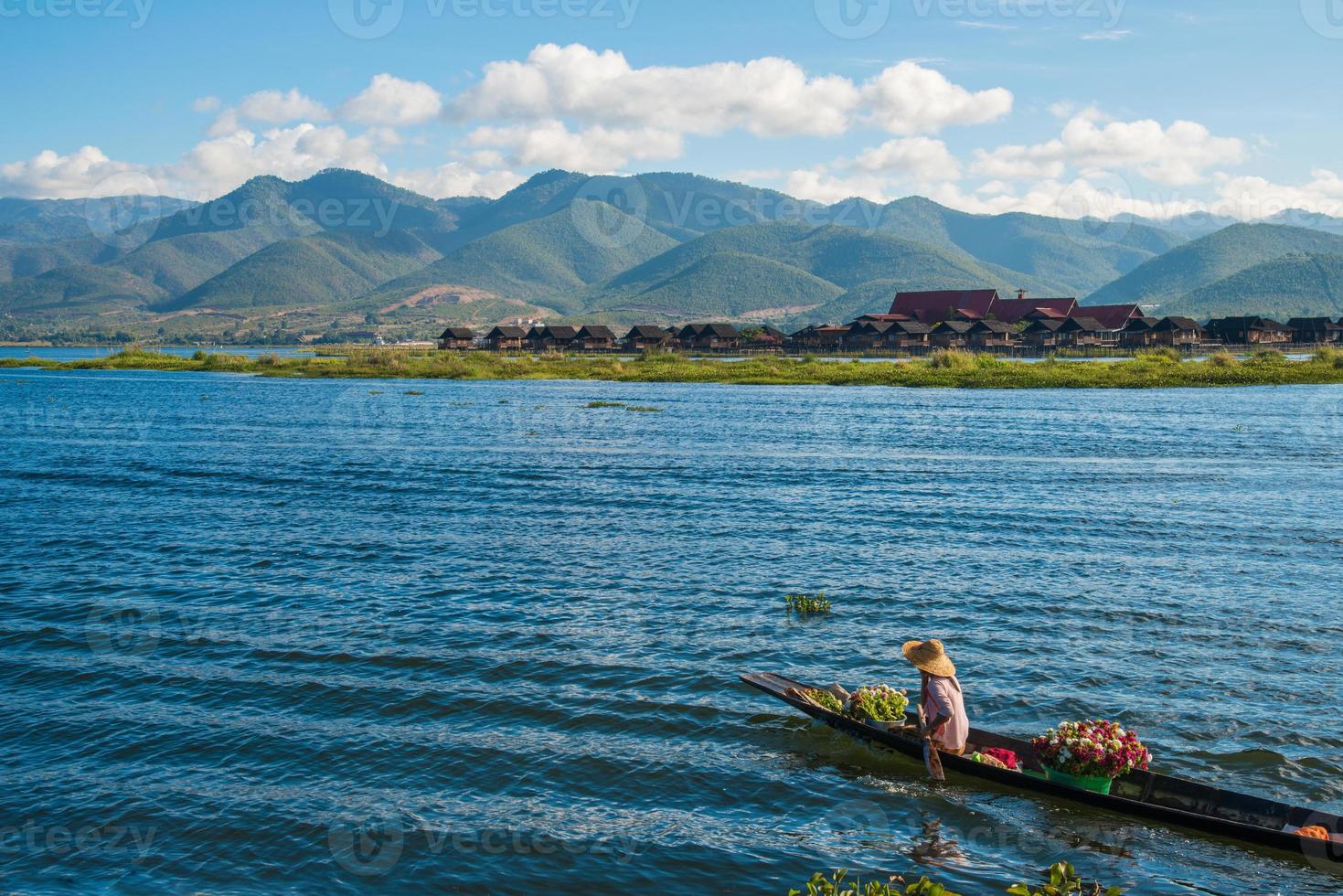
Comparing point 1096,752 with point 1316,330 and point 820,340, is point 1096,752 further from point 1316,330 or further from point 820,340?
point 1316,330

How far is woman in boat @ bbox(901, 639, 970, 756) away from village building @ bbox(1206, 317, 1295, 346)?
17920 centimetres

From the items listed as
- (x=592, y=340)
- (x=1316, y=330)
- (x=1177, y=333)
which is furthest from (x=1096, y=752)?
(x=1316, y=330)

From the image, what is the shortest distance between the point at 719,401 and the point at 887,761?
3031 inches

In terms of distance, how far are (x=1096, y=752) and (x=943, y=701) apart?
7.17ft

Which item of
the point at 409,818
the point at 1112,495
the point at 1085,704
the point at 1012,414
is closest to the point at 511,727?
the point at 409,818

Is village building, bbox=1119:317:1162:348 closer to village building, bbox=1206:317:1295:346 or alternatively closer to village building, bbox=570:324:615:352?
village building, bbox=1206:317:1295:346

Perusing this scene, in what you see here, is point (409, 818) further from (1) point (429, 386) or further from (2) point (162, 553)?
(1) point (429, 386)

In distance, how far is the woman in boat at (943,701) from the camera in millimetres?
14773

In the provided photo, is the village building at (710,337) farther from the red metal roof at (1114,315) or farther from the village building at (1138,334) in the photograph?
the village building at (1138,334)

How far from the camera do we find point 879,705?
1585 cm

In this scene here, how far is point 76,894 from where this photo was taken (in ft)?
39.7

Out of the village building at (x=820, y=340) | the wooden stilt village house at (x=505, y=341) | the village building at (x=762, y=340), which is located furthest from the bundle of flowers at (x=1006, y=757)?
the wooden stilt village house at (x=505, y=341)

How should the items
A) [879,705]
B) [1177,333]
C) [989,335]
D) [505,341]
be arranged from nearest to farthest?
[879,705] < [1177,333] < [989,335] < [505,341]

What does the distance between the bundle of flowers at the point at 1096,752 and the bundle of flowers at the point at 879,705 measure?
2.53 metres
